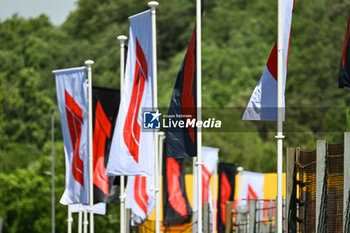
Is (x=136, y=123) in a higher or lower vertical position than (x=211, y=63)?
lower

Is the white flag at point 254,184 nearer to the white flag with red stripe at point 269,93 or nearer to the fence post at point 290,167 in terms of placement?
the fence post at point 290,167

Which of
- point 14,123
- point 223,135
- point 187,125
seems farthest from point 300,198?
point 14,123

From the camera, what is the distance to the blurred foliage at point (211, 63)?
6694 centimetres

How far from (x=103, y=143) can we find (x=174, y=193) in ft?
17.6

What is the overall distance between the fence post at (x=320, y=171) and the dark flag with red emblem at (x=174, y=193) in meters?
11.6

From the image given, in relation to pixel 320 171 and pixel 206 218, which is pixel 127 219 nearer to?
pixel 206 218

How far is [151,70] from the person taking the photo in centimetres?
1691

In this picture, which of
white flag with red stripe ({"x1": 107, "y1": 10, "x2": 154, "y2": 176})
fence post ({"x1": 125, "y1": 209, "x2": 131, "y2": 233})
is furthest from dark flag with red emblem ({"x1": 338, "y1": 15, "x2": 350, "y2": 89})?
fence post ({"x1": 125, "y1": 209, "x2": 131, "y2": 233})

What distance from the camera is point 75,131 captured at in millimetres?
20719

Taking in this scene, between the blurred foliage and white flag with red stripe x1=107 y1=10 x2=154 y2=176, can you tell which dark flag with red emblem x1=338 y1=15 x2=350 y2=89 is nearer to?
white flag with red stripe x1=107 y1=10 x2=154 y2=176

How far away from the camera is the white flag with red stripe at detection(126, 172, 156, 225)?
21781 millimetres

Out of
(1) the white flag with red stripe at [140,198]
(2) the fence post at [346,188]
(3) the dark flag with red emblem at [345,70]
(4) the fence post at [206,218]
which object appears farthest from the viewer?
(1) the white flag with red stripe at [140,198]

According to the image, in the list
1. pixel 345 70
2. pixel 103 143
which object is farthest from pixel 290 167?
pixel 103 143

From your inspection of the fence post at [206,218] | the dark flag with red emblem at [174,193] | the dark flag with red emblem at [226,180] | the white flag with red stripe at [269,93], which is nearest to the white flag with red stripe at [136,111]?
the fence post at [206,218]
